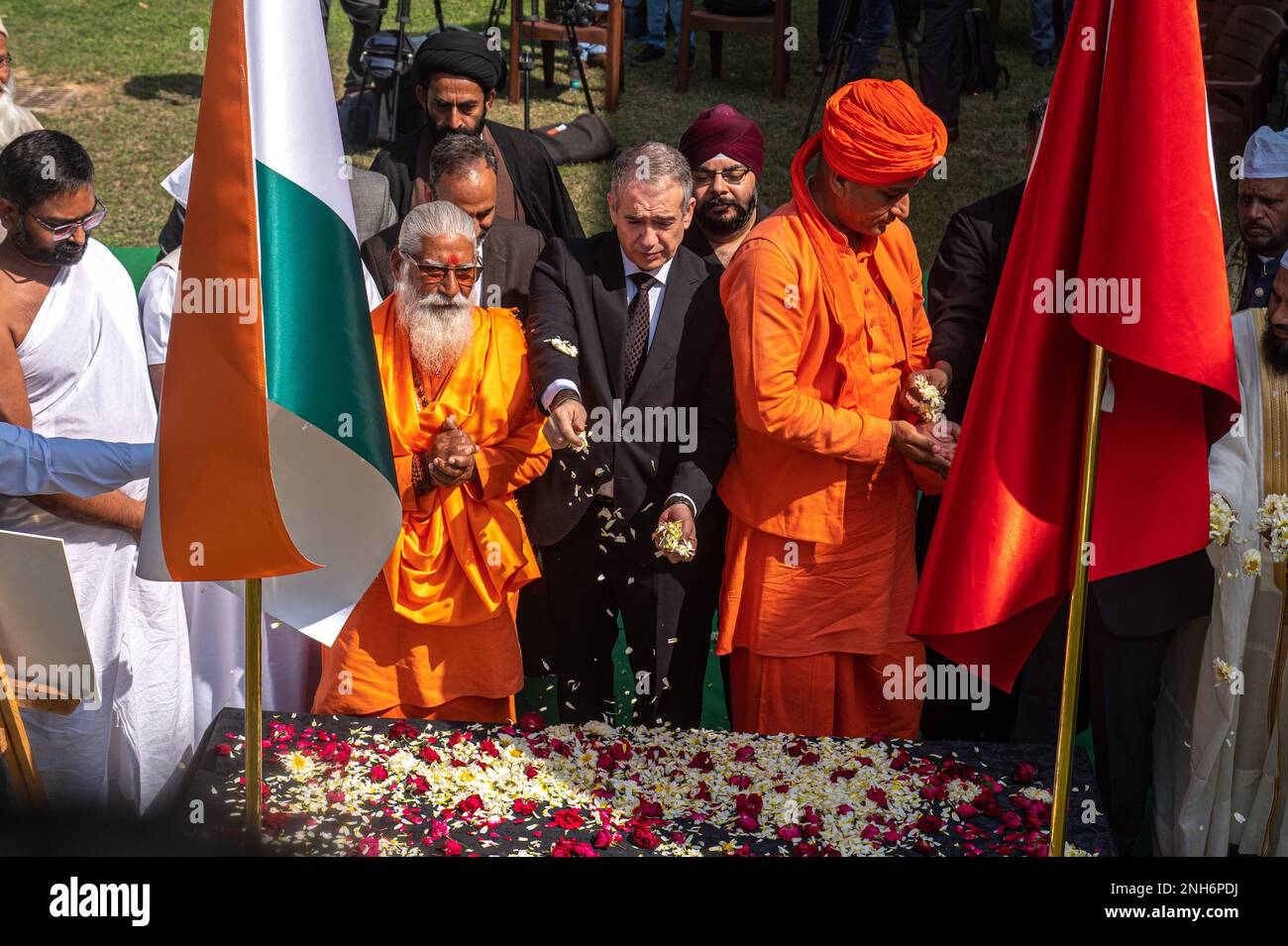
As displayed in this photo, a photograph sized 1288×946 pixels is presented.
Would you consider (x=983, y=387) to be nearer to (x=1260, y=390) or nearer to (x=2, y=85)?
(x=1260, y=390)

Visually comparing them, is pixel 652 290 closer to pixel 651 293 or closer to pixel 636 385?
pixel 651 293

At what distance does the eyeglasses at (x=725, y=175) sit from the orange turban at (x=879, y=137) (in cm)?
81

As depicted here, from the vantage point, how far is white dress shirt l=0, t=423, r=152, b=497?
3627 millimetres

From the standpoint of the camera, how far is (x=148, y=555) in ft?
9.07

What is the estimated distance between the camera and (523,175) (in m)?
5.26

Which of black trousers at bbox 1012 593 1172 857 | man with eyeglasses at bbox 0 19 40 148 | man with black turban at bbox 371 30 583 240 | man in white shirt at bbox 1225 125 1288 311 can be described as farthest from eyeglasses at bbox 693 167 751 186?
man with eyeglasses at bbox 0 19 40 148

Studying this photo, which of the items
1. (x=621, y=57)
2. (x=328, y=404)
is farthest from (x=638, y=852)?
(x=621, y=57)

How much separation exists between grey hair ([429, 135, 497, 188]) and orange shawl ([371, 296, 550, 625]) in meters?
0.57

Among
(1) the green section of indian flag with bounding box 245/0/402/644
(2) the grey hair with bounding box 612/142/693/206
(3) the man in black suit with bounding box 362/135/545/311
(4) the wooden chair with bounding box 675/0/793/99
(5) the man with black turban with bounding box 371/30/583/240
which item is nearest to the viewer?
(1) the green section of indian flag with bounding box 245/0/402/644

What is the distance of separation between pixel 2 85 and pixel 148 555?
13.0ft

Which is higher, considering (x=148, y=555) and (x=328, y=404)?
(x=328, y=404)

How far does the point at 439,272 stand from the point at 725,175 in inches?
48.4

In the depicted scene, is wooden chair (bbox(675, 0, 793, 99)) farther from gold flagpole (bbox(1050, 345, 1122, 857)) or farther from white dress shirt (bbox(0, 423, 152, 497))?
gold flagpole (bbox(1050, 345, 1122, 857))

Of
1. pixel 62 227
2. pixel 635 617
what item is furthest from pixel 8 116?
pixel 635 617
